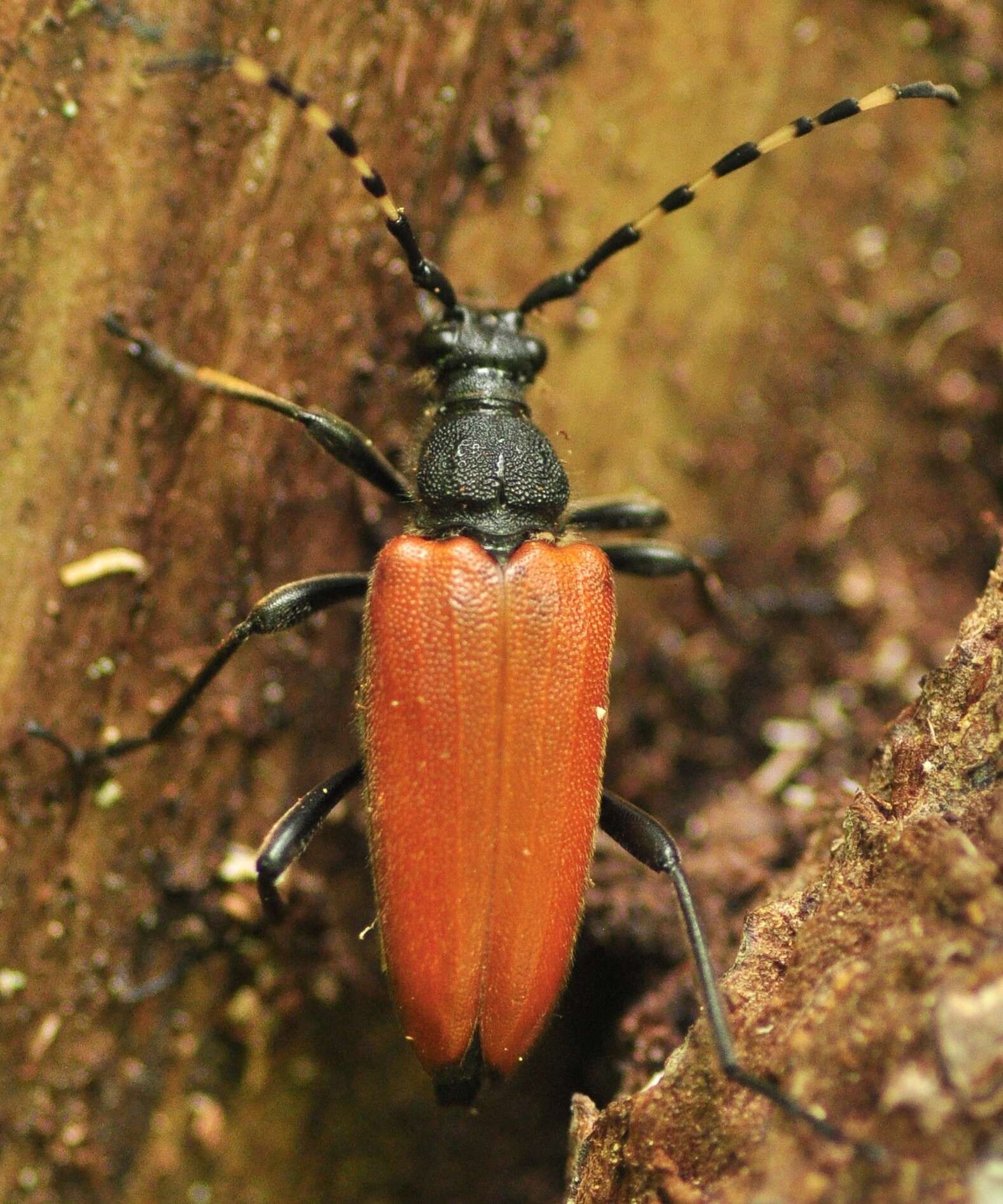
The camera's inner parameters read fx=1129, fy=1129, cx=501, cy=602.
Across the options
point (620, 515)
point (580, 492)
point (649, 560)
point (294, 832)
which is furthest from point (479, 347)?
point (294, 832)

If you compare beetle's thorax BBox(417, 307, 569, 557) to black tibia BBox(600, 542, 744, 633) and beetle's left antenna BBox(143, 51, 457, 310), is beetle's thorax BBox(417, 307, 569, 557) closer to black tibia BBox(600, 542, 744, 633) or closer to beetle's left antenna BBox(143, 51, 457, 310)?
beetle's left antenna BBox(143, 51, 457, 310)

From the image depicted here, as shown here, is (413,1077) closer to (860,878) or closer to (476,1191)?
(476,1191)

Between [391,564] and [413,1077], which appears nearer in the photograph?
[391,564]

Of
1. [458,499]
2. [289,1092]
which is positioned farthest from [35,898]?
[458,499]

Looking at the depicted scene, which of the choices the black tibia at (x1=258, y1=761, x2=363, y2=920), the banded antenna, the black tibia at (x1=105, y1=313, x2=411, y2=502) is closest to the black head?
the banded antenna

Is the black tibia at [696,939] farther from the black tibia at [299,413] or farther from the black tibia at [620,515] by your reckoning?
the black tibia at [299,413]

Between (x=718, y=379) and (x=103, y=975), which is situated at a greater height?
(x=718, y=379)

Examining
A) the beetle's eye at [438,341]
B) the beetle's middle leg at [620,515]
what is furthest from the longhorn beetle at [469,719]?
the beetle's middle leg at [620,515]

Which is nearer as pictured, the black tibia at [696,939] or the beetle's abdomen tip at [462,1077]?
the black tibia at [696,939]
